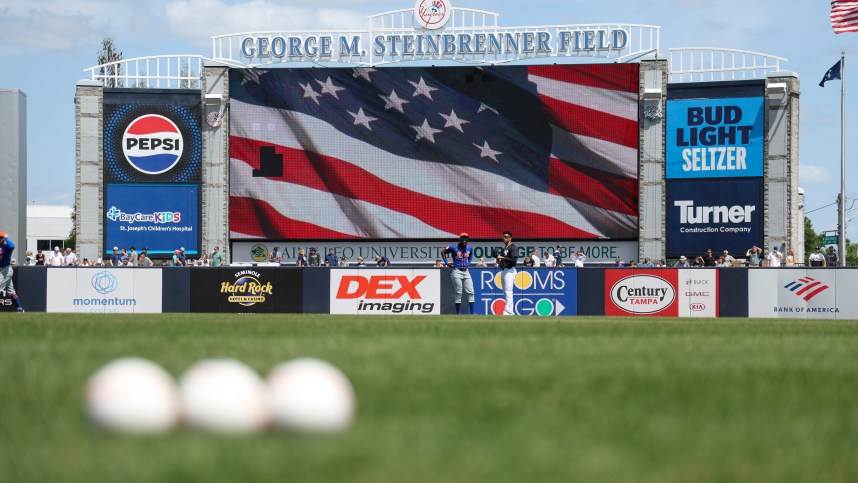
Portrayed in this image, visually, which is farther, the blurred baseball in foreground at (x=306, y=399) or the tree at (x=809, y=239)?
the tree at (x=809, y=239)

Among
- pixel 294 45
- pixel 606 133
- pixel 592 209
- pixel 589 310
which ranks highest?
pixel 294 45

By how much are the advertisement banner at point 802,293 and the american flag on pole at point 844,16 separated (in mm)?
7046

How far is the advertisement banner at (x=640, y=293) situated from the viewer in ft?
94.3

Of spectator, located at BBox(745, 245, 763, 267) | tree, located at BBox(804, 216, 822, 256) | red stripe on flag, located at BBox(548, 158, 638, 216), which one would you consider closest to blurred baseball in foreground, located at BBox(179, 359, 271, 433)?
spectator, located at BBox(745, 245, 763, 267)

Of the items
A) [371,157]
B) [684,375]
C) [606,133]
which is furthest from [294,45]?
[684,375]

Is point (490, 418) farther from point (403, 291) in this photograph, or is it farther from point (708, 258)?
point (708, 258)

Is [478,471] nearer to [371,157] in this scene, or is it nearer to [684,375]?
[684,375]

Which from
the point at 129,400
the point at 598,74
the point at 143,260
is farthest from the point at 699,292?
the point at 129,400

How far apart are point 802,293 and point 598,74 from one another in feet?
50.5

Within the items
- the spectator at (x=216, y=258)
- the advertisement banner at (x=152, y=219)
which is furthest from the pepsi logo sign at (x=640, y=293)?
the advertisement banner at (x=152, y=219)

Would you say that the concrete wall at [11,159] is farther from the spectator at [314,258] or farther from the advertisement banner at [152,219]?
the spectator at [314,258]

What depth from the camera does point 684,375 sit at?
730 centimetres

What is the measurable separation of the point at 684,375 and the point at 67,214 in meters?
98.0

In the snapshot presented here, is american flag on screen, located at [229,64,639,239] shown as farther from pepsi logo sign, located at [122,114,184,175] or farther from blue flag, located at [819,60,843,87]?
blue flag, located at [819,60,843,87]
